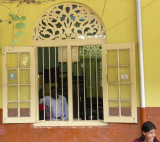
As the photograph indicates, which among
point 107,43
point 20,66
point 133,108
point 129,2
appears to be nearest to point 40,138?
point 20,66

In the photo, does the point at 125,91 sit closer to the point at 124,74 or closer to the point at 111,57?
the point at 124,74

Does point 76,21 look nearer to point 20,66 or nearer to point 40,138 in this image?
point 20,66

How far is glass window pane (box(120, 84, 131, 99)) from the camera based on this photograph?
520 centimetres

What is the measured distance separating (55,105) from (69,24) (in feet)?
A: 5.25

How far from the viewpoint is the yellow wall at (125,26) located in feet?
16.9

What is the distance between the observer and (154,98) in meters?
5.14

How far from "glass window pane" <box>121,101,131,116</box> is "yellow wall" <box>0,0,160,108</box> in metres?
0.34

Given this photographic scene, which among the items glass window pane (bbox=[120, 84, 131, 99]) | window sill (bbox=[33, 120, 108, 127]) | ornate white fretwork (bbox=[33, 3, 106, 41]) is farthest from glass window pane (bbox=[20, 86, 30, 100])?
glass window pane (bbox=[120, 84, 131, 99])

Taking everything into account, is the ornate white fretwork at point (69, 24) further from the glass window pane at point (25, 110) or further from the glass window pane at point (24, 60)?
the glass window pane at point (25, 110)

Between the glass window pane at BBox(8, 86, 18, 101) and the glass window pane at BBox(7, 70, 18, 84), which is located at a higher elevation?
the glass window pane at BBox(7, 70, 18, 84)

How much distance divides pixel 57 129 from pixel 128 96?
4.80 ft

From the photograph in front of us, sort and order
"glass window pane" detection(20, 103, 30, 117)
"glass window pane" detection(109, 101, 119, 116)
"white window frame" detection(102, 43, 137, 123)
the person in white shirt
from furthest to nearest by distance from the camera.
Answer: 1. the person in white shirt
2. "glass window pane" detection(20, 103, 30, 117)
3. "glass window pane" detection(109, 101, 119, 116)
4. "white window frame" detection(102, 43, 137, 123)

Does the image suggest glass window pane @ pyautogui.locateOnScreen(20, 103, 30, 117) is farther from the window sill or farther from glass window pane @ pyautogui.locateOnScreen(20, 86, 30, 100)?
the window sill

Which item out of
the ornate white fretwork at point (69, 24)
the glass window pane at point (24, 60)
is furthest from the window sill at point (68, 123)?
the ornate white fretwork at point (69, 24)
